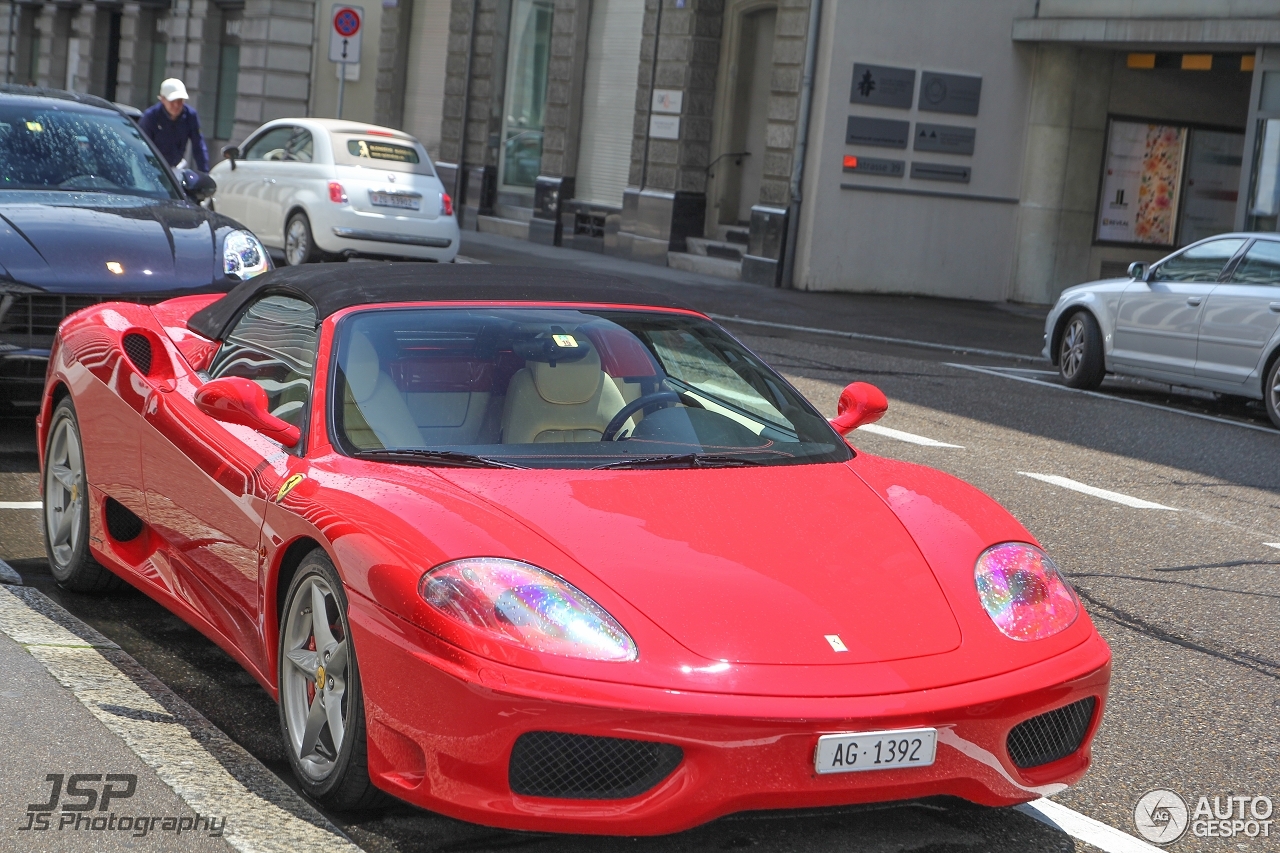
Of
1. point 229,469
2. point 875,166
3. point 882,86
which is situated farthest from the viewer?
point 875,166

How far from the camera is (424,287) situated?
181 inches

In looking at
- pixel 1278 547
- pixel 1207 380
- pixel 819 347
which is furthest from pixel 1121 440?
pixel 819 347

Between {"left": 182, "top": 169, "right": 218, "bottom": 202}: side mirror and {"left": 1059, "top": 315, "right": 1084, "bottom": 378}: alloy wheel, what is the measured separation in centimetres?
728

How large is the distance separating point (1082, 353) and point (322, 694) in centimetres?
1091

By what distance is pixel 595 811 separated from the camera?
322cm

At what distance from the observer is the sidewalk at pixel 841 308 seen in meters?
17.3

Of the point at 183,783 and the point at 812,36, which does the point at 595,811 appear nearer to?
the point at 183,783

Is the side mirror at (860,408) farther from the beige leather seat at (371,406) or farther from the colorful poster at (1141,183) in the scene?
the colorful poster at (1141,183)

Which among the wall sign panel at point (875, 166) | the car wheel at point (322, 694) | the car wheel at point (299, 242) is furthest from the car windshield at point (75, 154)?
the wall sign panel at point (875, 166)

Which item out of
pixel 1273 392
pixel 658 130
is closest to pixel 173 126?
pixel 658 130

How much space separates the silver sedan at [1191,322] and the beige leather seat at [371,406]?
9302mm

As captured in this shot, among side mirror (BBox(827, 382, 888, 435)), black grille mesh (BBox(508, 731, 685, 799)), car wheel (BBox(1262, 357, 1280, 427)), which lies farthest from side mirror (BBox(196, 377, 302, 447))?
car wheel (BBox(1262, 357, 1280, 427))

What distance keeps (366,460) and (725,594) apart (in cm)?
103

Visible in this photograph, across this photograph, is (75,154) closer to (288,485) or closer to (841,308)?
(288,485)
